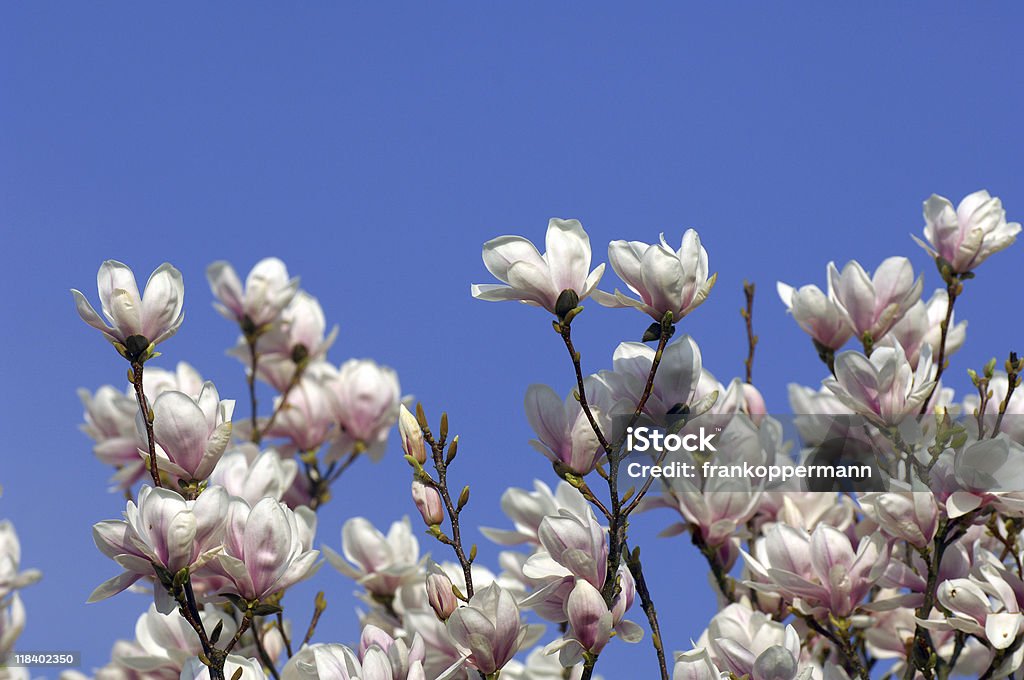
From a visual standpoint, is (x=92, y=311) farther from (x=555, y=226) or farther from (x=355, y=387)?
(x=355, y=387)

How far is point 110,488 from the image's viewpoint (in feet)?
11.7

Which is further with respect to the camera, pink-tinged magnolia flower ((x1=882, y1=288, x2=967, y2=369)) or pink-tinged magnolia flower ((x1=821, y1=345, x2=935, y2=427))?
pink-tinged magnolia flower ((x1=882, y1=288, x2=967, y2=369))

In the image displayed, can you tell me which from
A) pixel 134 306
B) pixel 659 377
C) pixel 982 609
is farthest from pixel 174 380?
pixel 982 609

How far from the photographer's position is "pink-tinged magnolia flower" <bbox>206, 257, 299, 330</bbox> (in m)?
3.95

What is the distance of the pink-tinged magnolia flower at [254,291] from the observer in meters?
3.95

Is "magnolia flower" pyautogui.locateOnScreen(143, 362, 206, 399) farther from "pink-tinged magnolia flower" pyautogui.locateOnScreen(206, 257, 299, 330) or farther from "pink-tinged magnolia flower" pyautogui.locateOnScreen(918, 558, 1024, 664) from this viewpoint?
"pink-tinged magnolia flower" pyautogui.locateOnScreen(918, 558, 1024, 664)

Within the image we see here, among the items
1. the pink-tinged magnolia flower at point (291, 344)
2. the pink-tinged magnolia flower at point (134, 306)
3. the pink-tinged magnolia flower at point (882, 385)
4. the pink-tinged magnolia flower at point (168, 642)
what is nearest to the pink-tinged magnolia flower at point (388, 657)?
the pink-tinged magnolia flower at point (168, 642)

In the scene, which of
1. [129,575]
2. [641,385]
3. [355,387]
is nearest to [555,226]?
[641,385]

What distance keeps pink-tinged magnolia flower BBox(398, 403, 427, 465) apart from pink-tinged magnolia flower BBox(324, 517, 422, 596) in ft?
3.55

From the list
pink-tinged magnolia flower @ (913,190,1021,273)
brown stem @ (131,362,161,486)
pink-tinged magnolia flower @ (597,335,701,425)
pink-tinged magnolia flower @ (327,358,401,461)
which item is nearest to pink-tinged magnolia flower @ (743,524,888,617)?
pink-tinged magnolia flower @ (597,335,701,425)

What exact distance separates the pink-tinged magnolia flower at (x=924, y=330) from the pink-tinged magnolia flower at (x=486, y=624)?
1.31 metres

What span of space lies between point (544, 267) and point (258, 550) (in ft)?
2.45

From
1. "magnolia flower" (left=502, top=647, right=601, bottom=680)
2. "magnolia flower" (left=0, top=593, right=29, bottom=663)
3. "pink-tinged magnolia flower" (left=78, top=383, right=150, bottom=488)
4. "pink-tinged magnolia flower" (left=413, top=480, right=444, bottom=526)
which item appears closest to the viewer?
"pink-tinged magnolia flower" (left=413, top=480, right=444, bottom=526)

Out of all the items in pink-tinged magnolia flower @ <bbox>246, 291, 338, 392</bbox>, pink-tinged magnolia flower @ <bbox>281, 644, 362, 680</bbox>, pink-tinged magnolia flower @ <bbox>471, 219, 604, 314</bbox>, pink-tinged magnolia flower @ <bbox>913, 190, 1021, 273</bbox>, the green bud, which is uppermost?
pink-tinged magnolia flower @ <bbox>246, 291, 338, 392</bbox>
